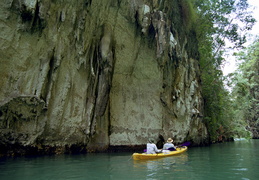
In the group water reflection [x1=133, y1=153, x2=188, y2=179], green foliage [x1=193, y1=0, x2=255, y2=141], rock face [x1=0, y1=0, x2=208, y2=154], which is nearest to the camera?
water reflection [x1=133, y1=153, x2=188, y2=179]

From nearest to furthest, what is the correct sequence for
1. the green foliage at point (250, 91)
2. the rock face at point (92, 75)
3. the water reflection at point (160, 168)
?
the water reflection at point (160, 168), the rock face at point (92, 75), the green foliage at point (250, 91)

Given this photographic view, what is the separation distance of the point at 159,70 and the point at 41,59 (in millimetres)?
8111

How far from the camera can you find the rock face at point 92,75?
9.86 m

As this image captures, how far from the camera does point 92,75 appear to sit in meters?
12.4

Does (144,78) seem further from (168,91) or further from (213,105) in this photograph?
(213,105)

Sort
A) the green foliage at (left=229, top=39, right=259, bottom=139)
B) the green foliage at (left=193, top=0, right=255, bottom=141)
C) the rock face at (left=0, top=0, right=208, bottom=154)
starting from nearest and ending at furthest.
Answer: the rock face at (left=0, top=0, right=208, bottom=154)
the green foliage at (left=193, top=0, right=255, bottom=141)
the green foliage at (left=229, top=39, right=259, bottom=139)

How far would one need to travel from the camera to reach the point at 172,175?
19.9ft

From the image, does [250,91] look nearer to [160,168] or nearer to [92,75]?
[92,75]

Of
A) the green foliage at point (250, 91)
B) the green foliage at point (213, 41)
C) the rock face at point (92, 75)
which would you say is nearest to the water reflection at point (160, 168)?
the rock face at point (92, 75)

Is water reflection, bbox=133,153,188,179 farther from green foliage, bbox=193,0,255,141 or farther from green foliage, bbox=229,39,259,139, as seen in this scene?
green foliage, bbox=229,39,259,139

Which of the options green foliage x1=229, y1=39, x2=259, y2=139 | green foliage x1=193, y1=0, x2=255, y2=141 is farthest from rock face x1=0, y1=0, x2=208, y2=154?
green foliage x1=229, y1=39, x2=259, y2=139

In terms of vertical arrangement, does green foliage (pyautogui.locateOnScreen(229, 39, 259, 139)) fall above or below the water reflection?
above

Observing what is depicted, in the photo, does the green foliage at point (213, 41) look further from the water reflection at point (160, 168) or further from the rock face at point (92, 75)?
the water reflection at point (160, 168)

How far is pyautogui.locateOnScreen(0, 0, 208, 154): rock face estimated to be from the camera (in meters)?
9.86
